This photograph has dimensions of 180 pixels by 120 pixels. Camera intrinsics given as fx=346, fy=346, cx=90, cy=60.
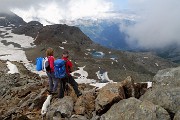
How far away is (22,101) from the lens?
28.4 m

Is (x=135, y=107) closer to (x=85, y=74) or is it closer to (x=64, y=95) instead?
(x=64, y=95)

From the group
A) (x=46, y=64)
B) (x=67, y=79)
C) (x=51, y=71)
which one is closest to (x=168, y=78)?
(x=67, y=79)

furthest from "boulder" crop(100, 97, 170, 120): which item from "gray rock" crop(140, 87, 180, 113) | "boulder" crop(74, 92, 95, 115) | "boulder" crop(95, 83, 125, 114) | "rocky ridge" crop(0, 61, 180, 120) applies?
"boulder" crop(74, 92, 95, 115)

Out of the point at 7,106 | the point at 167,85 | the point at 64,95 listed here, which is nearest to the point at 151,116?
the point at 167,85

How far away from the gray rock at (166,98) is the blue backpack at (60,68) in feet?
20.4

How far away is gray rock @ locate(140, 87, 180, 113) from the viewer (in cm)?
1922

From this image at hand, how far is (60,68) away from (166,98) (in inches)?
312

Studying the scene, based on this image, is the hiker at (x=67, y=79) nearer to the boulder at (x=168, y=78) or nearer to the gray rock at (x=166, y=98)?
the boulder at (x=168, y=78)

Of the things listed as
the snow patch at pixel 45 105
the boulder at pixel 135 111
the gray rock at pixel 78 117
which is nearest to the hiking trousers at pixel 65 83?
the snow patch at pixel 45 105

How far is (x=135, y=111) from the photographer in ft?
62.0

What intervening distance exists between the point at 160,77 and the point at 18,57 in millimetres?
176123

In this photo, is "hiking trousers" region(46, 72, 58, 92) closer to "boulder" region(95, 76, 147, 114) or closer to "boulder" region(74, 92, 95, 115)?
"boulder" region(74, 92, 95, 115)

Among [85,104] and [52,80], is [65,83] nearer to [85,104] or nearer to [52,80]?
[52,80]

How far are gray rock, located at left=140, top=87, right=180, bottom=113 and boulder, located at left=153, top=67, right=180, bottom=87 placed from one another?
179 centimetres
